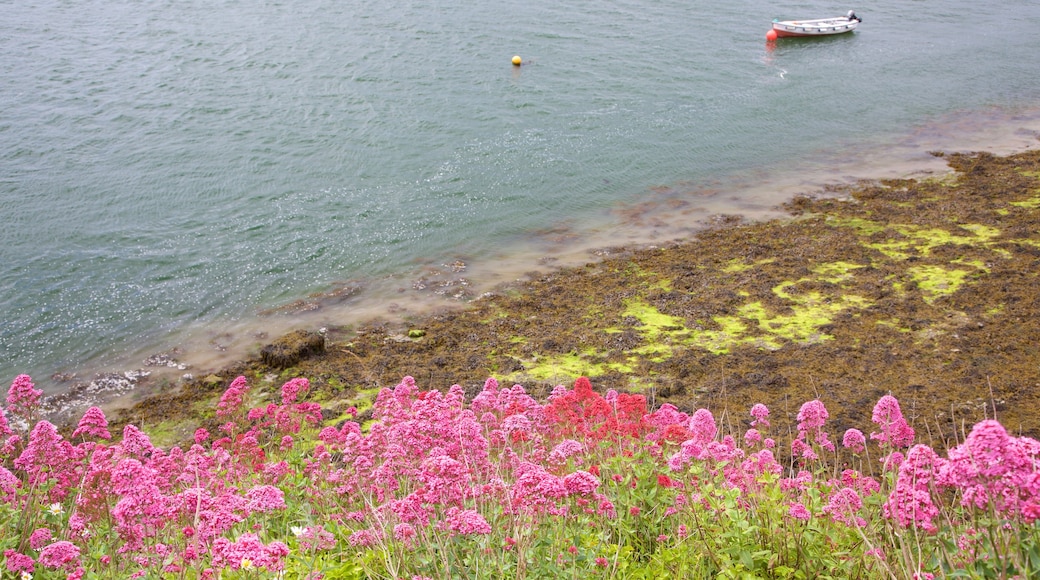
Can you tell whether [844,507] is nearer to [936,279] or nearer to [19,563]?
[19,563]

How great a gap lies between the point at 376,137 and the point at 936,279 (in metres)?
15.9

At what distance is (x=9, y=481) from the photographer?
5.32 meters

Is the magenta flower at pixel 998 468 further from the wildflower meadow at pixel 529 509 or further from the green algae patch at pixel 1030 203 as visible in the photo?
the green algae patch at pixel 1030 203


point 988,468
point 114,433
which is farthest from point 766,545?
point 114,433

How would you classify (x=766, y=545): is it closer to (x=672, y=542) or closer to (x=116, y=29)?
(x=672, y=542)

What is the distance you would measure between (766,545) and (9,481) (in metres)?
4.99

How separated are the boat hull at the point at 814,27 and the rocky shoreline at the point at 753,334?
20852 millimetres

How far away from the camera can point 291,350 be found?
13367 mm

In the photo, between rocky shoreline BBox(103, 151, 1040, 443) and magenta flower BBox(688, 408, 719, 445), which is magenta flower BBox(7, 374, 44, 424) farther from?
rocky shoreline BBox(103, 151, 1040, 443)

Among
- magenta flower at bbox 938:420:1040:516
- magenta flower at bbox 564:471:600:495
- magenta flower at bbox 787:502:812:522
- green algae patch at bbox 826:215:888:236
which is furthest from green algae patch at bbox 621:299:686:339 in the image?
magenta flower at bbox 938:420:1040:516

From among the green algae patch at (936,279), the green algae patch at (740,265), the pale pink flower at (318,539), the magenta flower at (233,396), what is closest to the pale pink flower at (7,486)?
the pale pink flower at (318,539)

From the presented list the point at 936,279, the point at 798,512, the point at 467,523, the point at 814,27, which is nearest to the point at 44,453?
the point at 467,523

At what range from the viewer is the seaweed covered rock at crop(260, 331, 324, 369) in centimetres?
1332

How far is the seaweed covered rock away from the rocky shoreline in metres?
0.02
